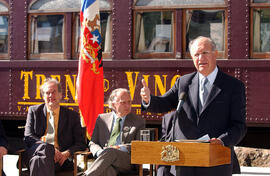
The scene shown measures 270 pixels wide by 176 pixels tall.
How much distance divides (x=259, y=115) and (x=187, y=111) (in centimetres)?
355

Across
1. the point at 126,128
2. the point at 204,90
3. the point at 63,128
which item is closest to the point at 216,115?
the point at 204,90

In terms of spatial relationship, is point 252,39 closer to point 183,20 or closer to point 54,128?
point 183,20

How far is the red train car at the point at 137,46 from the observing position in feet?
20.3

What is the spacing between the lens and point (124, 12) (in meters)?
6.59

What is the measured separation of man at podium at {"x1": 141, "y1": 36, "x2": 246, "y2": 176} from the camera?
8.93ft

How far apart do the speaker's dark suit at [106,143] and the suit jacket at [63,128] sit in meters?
0.15

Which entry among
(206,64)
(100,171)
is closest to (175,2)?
(100,171)

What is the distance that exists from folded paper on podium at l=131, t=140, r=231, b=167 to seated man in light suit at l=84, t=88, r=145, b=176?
1524 mm

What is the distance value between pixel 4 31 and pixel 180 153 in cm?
525

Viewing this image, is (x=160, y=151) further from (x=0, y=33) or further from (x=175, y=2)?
(x=0, y=33)

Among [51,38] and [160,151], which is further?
[51,38]

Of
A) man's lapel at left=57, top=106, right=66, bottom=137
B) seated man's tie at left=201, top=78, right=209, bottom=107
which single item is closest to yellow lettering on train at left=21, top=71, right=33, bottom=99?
man's lapel at left=57, top=106, right=66, bottom=137

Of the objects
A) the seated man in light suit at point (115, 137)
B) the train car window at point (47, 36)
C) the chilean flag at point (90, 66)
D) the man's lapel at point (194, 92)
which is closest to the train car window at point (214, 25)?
the chilean flag at point (90, 66)

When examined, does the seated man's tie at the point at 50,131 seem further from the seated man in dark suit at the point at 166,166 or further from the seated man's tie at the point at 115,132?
the seated man in dark suit at the point at 166,166
